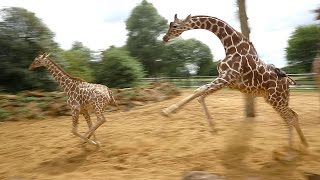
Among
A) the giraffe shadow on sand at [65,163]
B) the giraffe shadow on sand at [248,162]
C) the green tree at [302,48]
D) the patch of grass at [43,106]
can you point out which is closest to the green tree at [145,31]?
the green tree at [302,48]

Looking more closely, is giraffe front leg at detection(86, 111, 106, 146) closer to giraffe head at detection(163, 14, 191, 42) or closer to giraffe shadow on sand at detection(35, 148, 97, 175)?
giraffe shadow on sand at detection(35, 148, 97, 175)

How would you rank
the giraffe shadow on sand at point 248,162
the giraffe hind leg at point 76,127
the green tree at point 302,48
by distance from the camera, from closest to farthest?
the giraffe shadow on sand at point 248,162 < the giraffe hind leg at point 76,127 < the green tree at point 302,48

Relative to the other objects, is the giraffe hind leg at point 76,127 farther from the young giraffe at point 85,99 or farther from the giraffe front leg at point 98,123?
the giraffe front leg at point 98,123

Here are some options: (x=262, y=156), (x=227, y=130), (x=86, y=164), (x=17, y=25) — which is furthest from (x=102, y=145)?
(x=17, y=25)

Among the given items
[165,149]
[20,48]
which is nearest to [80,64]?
[20,48]

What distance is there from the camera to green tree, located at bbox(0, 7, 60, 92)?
13.9 meters

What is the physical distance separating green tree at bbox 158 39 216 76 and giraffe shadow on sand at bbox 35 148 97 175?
1853cm

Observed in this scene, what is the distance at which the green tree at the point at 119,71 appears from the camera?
1719 cm

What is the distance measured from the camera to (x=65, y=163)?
273 inches

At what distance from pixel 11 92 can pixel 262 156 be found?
10.6 m

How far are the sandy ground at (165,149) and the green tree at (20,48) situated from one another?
394 cm

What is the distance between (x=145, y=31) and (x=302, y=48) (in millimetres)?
10477

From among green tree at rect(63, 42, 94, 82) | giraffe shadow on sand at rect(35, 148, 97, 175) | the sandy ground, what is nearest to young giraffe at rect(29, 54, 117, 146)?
giraffe shadow on sand at rect(35, 148, 97, 175)

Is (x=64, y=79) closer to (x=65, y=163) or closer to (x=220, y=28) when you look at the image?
(x=65, y=163)
